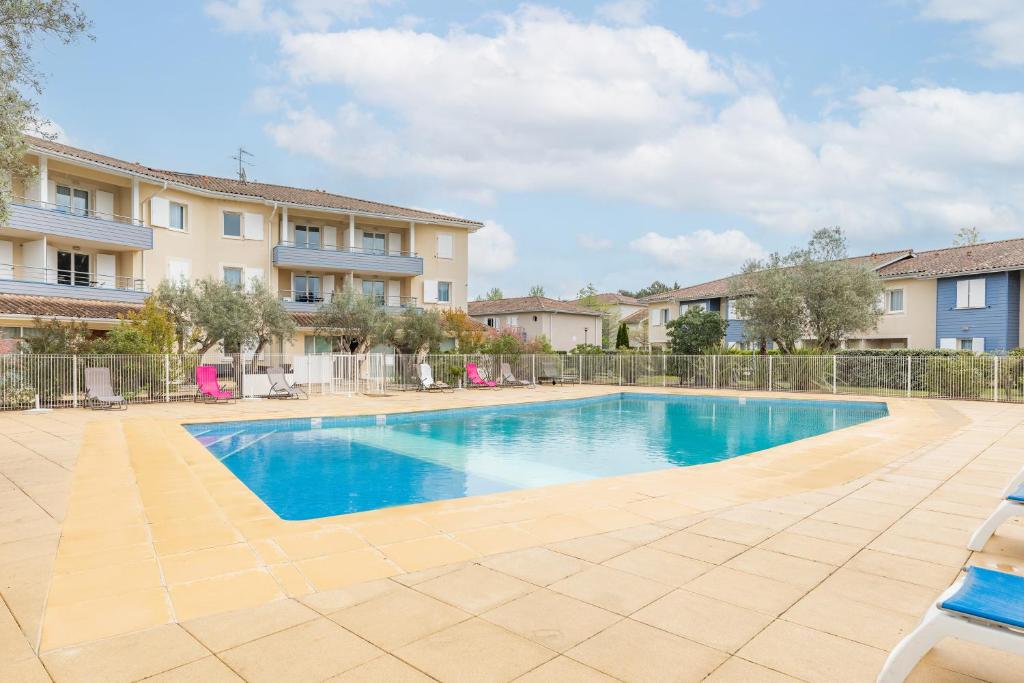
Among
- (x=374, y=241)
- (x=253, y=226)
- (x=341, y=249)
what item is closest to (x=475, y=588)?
(x=253, y=226)

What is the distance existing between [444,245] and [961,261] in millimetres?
25476

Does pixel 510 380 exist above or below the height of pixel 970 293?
below

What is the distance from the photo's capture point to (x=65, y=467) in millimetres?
7863

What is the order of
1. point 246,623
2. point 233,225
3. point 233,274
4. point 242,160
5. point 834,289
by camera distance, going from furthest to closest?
point 242,160 → point 233,225 → point 233,274 → point 834,289 → point 246,623

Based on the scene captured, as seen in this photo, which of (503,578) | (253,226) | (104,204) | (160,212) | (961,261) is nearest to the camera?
(503,578)

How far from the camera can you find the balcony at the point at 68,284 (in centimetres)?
2164

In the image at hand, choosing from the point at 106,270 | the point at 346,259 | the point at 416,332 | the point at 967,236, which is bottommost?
the point at 416,332

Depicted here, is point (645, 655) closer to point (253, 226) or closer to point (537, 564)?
point (537, 564)

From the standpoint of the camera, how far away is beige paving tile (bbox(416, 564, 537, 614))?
11.8 ft

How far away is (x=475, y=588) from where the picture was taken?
3809 mm

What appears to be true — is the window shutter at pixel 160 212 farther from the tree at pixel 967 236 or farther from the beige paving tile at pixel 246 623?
the tree at pixel 967 236

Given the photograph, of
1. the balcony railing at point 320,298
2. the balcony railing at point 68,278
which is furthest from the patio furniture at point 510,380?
the balcony railing at point 68,278

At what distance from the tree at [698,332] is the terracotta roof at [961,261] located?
333 inches

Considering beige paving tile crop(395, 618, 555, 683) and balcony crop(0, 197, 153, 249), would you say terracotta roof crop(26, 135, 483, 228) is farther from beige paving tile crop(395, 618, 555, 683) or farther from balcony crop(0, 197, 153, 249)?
beige paving tile crop(395, 618, 555, 683)
